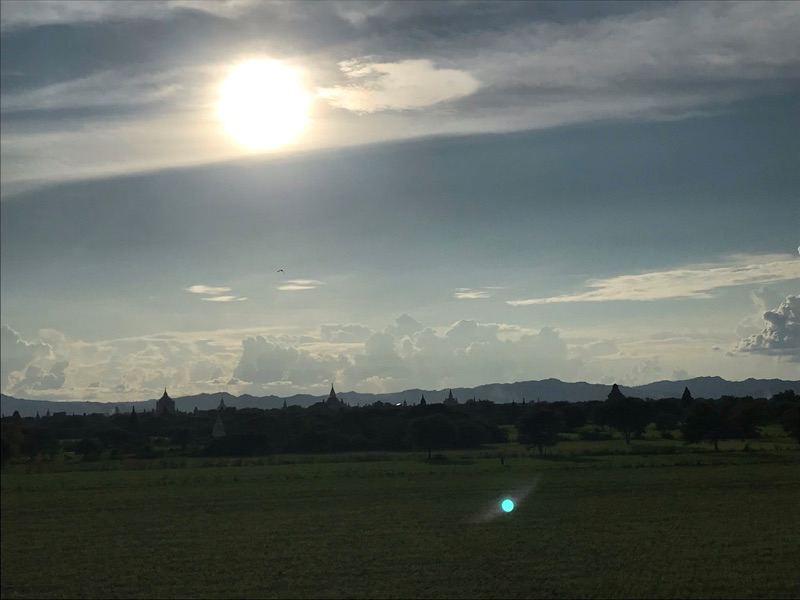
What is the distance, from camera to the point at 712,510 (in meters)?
40.2

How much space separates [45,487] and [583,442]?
90.1 m

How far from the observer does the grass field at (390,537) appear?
76.7 feet

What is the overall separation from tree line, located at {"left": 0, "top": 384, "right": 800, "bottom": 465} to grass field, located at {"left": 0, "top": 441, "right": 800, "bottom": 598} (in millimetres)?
3473

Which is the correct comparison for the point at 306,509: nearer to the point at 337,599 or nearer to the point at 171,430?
the point at 337,599

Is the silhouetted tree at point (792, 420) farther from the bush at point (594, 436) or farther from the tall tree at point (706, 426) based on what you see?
the bush at point (594, 436)

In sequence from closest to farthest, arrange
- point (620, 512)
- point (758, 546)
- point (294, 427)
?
point (758, 546)
point (620, 512)
point (294, 427)

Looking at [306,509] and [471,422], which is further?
[471,422]

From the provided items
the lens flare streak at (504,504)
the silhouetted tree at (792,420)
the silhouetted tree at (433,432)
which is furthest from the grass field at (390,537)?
the silhouetted tree at (433,432)

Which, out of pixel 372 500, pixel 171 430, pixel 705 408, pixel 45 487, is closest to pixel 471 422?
pixel 705 408

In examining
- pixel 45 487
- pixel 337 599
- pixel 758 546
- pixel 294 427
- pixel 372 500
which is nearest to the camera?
pixel 45 487

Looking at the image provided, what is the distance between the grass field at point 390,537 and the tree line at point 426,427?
3.47 m

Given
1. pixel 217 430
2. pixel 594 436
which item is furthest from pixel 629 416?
pixel 217 430

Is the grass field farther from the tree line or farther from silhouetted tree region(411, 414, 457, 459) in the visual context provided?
silhouetted tree region(411, 414, 457, 459)

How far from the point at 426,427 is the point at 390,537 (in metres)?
61.7
